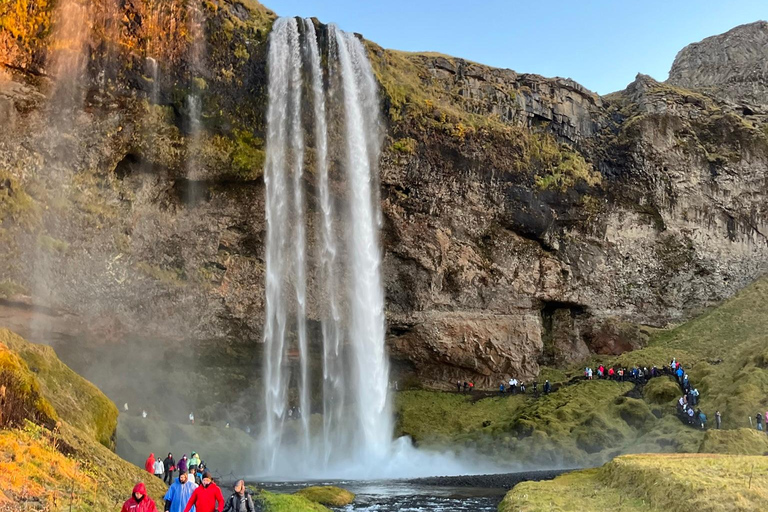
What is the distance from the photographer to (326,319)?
146ft

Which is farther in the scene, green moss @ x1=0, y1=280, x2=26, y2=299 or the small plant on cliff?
the small plant on cliff

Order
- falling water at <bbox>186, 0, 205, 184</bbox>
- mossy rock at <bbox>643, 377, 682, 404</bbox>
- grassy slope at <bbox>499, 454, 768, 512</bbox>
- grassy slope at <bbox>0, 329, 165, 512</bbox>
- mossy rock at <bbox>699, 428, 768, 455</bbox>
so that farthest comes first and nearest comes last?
falling water at <bbox>186, 0, 205, 184</bbox>, mossy rock at <bbox>643, 377, 682, 404</bbox>, mossy rock at <bbox>699, 428, 768, 455</bbox>, grassy slope at <bbox>499, 454, 768, 512</bbox>, grassy slope at <bbox>0, 329, 165, 512</bbox>

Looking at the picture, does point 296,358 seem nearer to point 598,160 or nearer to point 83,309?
point 83,309

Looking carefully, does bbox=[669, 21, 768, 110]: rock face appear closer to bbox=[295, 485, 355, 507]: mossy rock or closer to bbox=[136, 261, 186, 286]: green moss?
bbox=[136, 261, 186, 286]: green moss

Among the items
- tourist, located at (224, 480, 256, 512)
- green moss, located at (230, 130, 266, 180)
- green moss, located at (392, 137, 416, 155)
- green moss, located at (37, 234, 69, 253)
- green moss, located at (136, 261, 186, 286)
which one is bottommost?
tourist, located at (224, 480, 256, 512)

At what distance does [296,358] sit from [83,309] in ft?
47.7

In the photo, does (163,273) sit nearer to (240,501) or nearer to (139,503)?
(240,501)

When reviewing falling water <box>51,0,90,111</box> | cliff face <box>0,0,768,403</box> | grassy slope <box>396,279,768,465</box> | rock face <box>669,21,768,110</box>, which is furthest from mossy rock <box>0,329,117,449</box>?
rock face <box>669,21,768,110</box>

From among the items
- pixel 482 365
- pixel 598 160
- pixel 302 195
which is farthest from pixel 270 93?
pixel 598 160

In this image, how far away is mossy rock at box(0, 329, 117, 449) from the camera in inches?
797

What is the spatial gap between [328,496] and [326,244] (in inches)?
962

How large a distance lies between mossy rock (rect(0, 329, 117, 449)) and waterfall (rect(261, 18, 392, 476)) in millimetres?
18738

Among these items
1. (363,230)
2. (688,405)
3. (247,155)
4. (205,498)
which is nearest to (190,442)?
(363,230)

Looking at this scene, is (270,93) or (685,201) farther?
(685,201)
